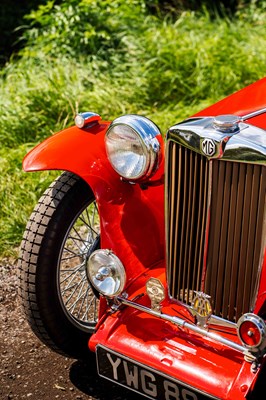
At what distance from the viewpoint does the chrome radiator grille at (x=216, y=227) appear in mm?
2299

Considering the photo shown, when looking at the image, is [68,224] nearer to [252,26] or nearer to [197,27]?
[197,27]

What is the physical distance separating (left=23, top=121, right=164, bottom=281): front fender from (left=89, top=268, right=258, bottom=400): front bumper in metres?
0.16

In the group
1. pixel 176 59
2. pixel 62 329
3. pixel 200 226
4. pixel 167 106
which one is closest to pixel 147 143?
pixel 200 226

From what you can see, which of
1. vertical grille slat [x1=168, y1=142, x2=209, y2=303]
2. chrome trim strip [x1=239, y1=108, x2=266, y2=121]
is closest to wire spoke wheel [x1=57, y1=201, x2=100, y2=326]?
vertical grille slat [x1=168, y1=142, x2=209, y2=303]

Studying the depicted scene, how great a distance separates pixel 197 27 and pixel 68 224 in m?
4.04

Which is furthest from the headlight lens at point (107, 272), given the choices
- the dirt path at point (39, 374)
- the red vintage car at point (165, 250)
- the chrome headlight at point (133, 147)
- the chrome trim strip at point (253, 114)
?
the chrome trim strip at point (253, 114)

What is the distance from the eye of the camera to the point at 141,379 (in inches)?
95.6

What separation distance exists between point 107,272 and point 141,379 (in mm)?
433

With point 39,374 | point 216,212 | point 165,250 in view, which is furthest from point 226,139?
point 39,374

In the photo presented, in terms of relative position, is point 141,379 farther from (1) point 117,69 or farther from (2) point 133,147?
(1) point 117,69

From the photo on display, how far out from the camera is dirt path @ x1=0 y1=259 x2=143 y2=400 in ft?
9.43

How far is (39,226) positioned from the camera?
9.14 ft

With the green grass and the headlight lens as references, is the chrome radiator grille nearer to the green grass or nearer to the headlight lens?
the headlight lens

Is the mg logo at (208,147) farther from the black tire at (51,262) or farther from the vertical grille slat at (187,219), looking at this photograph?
A: the black tire at (51,262)
